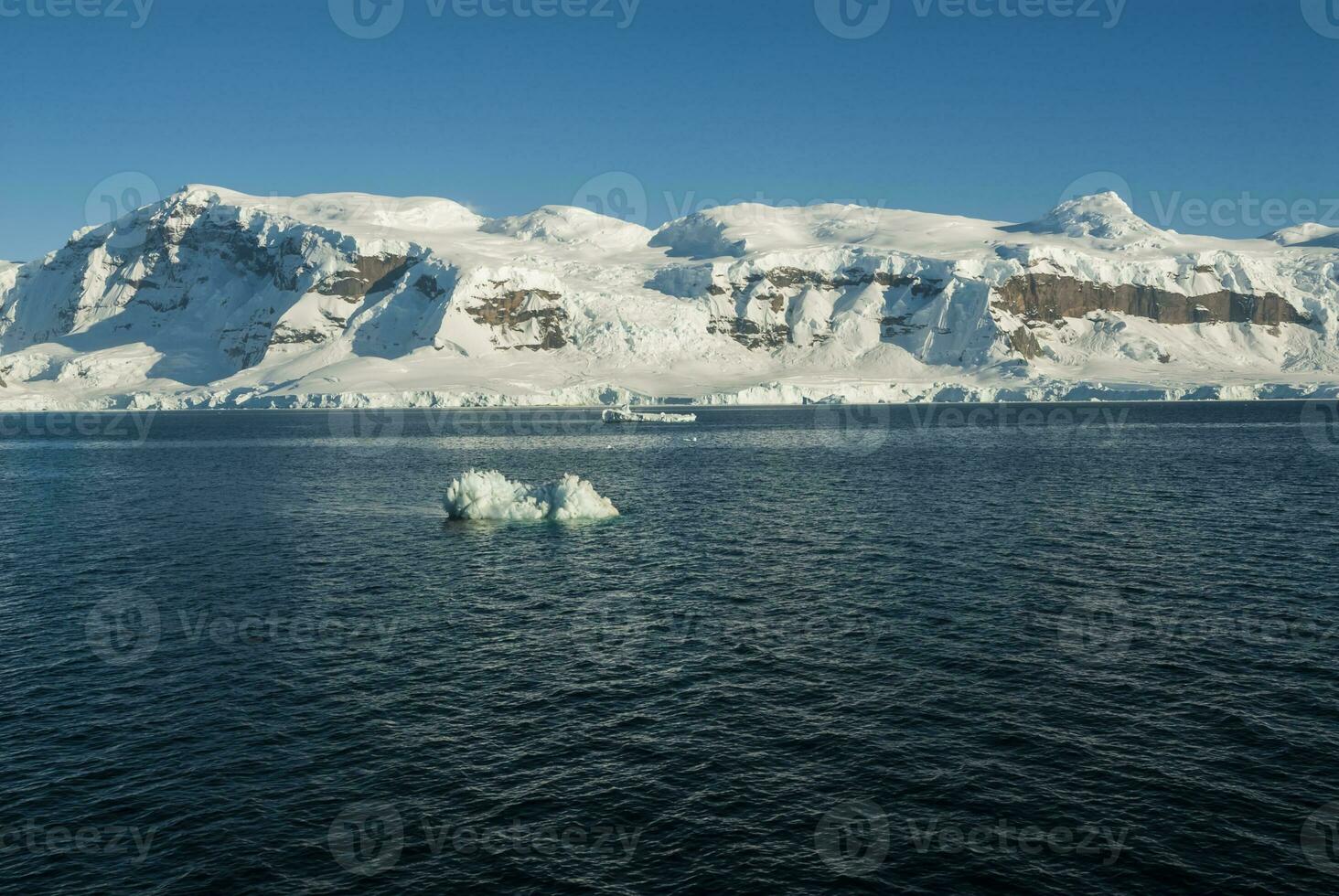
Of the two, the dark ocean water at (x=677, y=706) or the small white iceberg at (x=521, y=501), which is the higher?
the small white iceberg at (x=521, y=501)

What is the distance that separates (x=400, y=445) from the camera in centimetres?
16138

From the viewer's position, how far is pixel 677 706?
106 ft

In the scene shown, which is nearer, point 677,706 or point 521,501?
point 677,706

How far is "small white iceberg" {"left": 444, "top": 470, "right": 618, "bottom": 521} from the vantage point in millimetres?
71750

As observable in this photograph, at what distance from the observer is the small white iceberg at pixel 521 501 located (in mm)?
71750

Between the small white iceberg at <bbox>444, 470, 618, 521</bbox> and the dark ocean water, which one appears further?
the small white iceberg at <bbox>444, 470, 618, 521</bbox>

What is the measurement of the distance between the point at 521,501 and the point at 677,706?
42845 mm

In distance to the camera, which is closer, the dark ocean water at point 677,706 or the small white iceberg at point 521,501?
the dark ocean water at point 677,706

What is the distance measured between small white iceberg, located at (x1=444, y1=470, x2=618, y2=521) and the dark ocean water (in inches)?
116

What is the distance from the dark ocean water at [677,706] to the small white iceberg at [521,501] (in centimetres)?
295

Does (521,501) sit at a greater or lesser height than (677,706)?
greater

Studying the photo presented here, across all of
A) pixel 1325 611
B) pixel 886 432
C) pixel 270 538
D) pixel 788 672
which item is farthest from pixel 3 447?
pixel 1325 611

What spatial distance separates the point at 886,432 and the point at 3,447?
171 m

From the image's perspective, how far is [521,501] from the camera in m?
73.3
